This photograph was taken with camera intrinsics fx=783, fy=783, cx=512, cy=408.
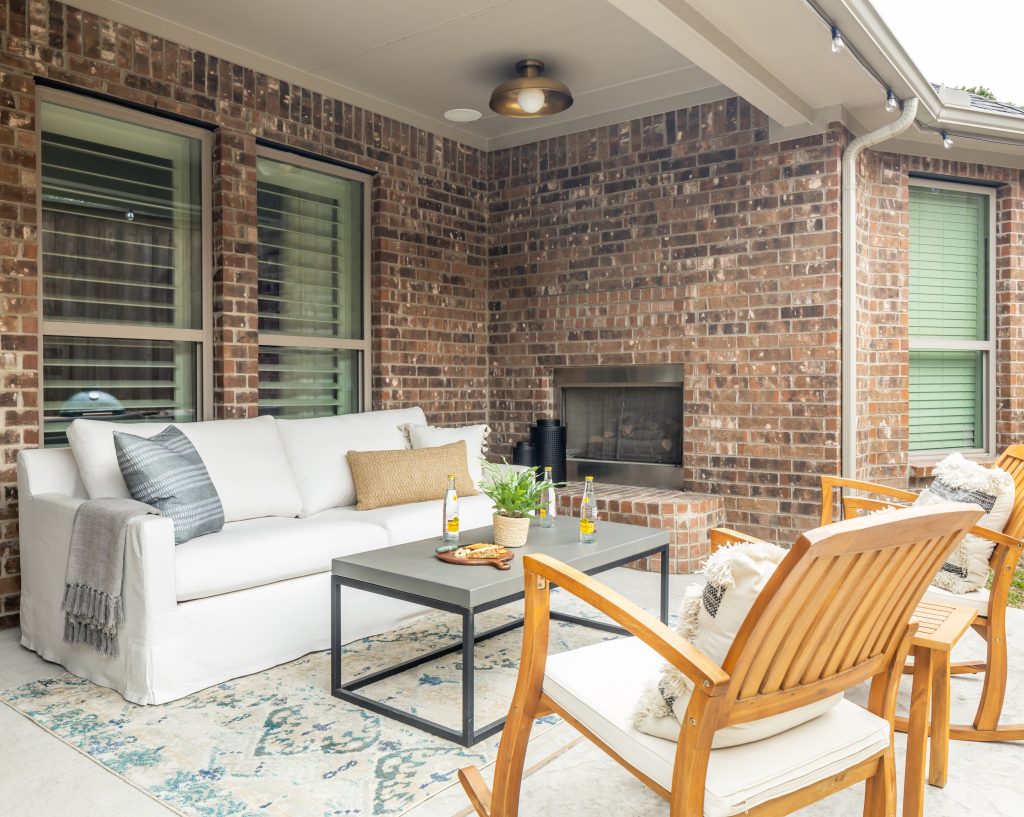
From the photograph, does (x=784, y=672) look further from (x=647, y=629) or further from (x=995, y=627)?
(x=995, y=627)

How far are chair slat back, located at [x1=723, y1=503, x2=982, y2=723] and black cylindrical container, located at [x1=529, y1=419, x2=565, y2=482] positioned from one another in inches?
147

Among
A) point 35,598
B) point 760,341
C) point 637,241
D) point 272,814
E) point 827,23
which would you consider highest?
point 827,23

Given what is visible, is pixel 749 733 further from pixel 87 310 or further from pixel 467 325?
pixel 467 325

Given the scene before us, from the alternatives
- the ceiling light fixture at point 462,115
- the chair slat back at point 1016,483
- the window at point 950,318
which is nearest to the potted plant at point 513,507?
the chair slat back at point 1016,483

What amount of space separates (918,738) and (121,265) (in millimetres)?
3870

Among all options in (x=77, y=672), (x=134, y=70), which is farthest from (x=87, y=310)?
(x=77, y=672)

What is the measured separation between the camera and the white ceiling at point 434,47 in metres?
3.81

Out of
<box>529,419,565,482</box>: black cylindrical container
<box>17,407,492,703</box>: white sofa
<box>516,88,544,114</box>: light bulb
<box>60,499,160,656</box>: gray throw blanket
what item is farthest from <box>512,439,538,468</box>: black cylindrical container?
<box>60,499,160,656</box>: gray throw blanket

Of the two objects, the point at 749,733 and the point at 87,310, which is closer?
the point at 749,733

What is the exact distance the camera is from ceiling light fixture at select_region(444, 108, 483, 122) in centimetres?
498

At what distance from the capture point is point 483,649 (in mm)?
3098

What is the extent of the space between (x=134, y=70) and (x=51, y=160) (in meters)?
0.61

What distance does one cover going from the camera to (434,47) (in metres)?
4.25

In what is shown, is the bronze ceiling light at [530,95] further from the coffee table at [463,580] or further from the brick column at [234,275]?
the coffee table at [463,580]
